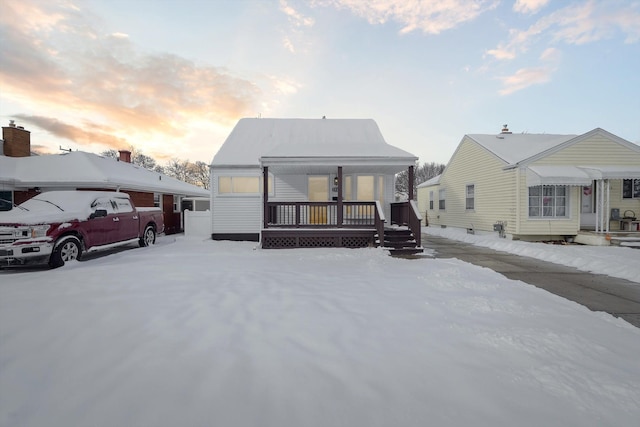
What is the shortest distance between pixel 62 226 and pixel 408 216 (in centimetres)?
1113

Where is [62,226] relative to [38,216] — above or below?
below

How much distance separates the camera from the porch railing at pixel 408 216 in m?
9.20

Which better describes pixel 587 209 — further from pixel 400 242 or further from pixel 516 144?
pixel 400 242

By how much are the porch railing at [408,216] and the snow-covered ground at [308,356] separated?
4.19 metres

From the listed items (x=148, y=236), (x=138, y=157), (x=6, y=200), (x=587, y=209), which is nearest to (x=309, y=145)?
(x=148, y=236)

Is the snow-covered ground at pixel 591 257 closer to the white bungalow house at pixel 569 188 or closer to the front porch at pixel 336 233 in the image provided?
the white bungalow house at pixel 569 188

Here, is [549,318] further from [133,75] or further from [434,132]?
[434,132]

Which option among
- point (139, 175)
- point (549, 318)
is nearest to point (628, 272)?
point (549, 318)

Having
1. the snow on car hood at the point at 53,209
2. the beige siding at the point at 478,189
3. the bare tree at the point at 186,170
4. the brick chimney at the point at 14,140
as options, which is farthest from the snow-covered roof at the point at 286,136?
the bare tree at the point at 186,170

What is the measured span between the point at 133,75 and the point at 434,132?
23.6 meters

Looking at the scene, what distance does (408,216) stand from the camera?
10125 mm

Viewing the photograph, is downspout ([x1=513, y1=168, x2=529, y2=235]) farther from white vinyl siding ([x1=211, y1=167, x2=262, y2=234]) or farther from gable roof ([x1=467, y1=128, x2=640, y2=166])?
white vinyl siding ([x1=211, y1=167, x2=262, y2=234])

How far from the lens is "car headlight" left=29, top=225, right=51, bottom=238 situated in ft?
20.9

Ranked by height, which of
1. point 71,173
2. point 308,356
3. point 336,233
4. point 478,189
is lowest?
point 308,356
